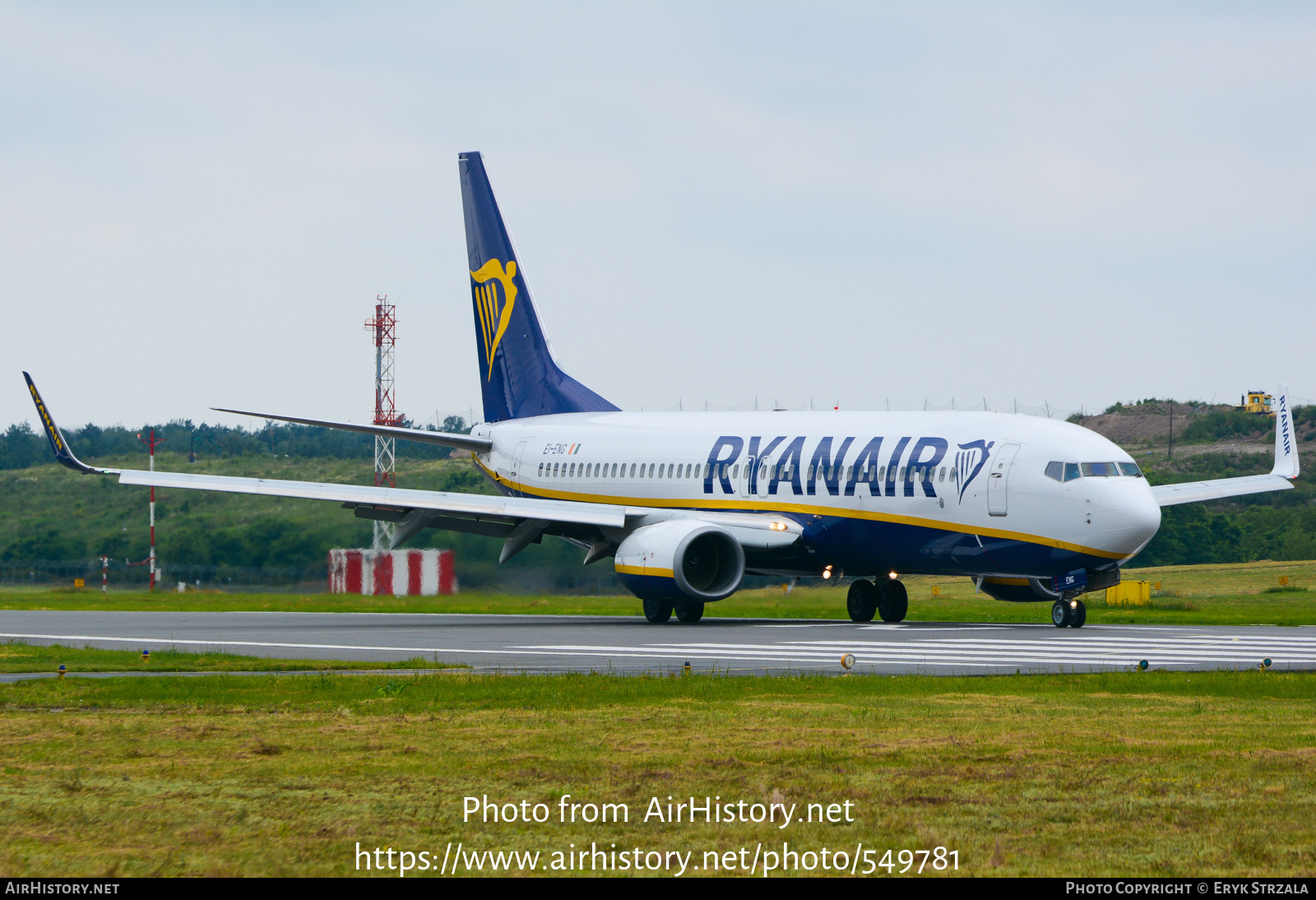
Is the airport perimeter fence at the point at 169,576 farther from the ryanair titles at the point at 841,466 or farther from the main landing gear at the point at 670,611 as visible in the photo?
the ryanair titles at the point at 841,466

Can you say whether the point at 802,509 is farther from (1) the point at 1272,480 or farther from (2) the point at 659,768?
(2) the point at 659,768

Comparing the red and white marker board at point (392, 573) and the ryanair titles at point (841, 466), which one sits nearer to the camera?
the ryanair titles at point (841, 466)

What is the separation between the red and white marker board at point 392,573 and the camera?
1551 inches

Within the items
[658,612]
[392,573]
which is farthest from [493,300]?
[658,612]

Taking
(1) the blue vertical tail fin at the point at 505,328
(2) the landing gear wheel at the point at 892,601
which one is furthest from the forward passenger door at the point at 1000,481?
(1) the blue vertical tail fin at the point at 505,328

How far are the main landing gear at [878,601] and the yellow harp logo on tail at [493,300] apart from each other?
42.9 ft

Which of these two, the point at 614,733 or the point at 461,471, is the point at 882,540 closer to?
the point at 614,733

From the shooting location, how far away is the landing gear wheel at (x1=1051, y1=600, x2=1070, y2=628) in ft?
89.9

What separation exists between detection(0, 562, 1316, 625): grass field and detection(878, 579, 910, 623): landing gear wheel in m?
0.75

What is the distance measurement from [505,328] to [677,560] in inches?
518

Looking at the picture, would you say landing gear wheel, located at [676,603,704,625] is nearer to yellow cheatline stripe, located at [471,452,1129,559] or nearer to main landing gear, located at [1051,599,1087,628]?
yellow cheatline stripe, located at [471,452,1129,559]

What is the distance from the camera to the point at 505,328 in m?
40.2

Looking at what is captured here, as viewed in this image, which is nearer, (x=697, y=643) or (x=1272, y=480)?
(x=697, y=643)
